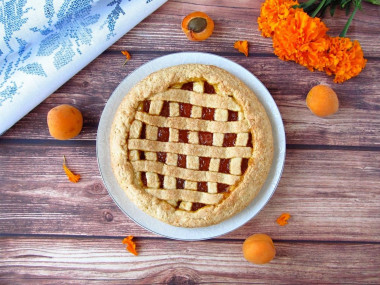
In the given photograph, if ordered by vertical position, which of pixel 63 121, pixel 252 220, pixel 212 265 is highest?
pixel 63 121

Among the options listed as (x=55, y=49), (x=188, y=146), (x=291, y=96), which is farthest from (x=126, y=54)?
(x=291, y=96)

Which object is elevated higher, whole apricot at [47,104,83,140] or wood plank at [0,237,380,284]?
whole apricot at [47,104,83,140]

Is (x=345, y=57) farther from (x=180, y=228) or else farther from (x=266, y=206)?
(x=180, y=228)

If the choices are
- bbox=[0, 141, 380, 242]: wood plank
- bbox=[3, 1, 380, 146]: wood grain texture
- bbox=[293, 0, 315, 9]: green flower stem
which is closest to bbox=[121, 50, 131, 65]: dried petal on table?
bbox=[3, 1, 380, 146]: wood grain texture

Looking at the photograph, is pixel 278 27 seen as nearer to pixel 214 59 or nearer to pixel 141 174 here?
pixel 214 59

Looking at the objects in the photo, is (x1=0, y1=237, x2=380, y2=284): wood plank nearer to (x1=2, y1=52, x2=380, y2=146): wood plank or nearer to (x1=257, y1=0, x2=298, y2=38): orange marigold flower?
(x1=2, y1=52, x2=380, y2=146): wood plank

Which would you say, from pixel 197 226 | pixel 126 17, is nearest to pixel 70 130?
pixel 126 17

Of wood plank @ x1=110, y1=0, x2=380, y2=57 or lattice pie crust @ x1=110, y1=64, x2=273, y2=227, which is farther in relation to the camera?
wood plank @ x1=110, y1=0, x2=380, y2=57

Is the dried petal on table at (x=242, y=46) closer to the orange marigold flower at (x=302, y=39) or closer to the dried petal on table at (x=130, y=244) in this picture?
the orange marigold flower at (x=302, y=39)
